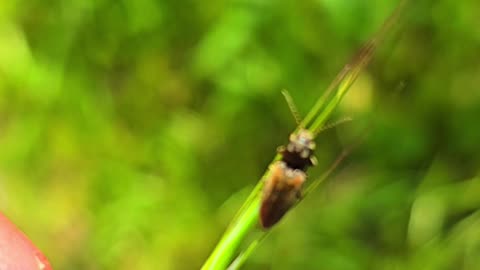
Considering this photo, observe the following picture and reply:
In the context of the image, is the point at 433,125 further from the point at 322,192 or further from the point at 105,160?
the point at 105,160

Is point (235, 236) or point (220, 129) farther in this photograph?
point (220, 129)

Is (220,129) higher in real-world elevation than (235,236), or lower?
lower

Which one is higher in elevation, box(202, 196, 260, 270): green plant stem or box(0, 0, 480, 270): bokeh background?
box(202, 196, 260, 270): green plant stem

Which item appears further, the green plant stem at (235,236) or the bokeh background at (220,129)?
the bokeh background at (220,129)

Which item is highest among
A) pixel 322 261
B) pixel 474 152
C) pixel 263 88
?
pixel 263 88

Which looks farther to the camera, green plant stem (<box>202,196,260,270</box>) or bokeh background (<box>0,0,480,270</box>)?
bokeh background (<box>0,0,480,270</box>)

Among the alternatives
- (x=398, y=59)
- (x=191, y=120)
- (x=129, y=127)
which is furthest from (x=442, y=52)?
(x=129, y=127)

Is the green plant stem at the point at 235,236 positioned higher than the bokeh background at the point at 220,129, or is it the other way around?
the green plant stem at the point at 235,236

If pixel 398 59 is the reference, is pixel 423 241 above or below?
below
